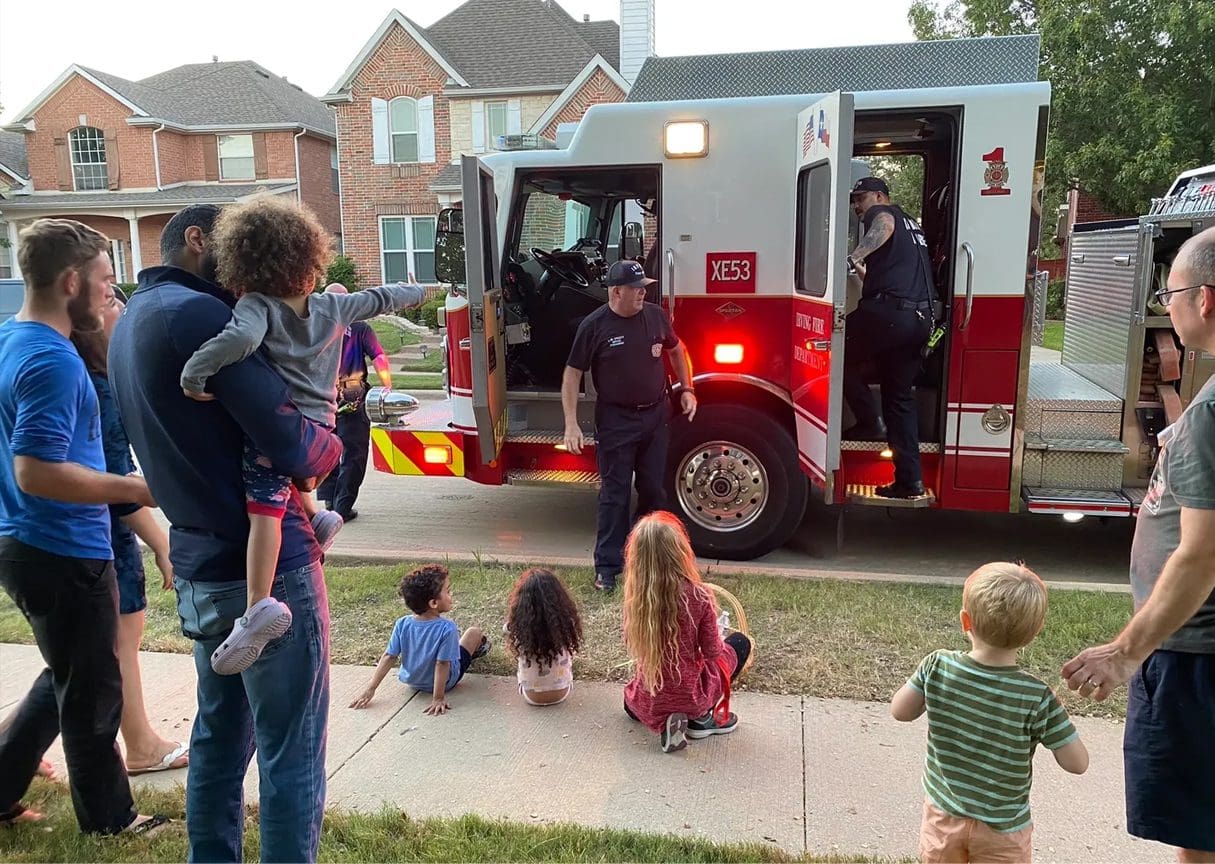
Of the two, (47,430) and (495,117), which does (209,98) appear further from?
(47,430)

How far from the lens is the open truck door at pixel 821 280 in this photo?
14.6 feet

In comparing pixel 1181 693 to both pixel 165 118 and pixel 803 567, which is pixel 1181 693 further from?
pixel 165 118

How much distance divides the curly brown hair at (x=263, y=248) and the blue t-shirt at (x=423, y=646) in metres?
1.96

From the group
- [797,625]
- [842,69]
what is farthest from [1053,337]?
[797,625]

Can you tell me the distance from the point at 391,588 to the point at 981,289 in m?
3.67

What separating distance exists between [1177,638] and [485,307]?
13.0 feet

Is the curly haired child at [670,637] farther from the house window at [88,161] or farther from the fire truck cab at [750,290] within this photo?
the house window at [88,161]

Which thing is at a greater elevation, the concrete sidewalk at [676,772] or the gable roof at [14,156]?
the gable roof at [14,156]

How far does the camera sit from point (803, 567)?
18.3 ft

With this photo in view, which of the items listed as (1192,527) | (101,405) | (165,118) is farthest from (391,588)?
(165,118)

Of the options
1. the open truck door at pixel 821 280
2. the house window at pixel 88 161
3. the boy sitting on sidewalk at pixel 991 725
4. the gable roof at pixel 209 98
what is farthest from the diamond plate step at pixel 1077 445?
the house window at pixel 88 161

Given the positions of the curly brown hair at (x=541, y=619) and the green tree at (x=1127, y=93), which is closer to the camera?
the curly brown hair at (x=541, y=619)

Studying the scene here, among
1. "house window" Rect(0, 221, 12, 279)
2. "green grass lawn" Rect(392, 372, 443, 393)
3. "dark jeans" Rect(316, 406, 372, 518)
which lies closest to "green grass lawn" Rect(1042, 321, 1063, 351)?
"dark jeans" Rect(316, 406, 372, 518)

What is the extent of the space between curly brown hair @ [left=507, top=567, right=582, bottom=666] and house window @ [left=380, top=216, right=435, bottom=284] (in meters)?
21.5
